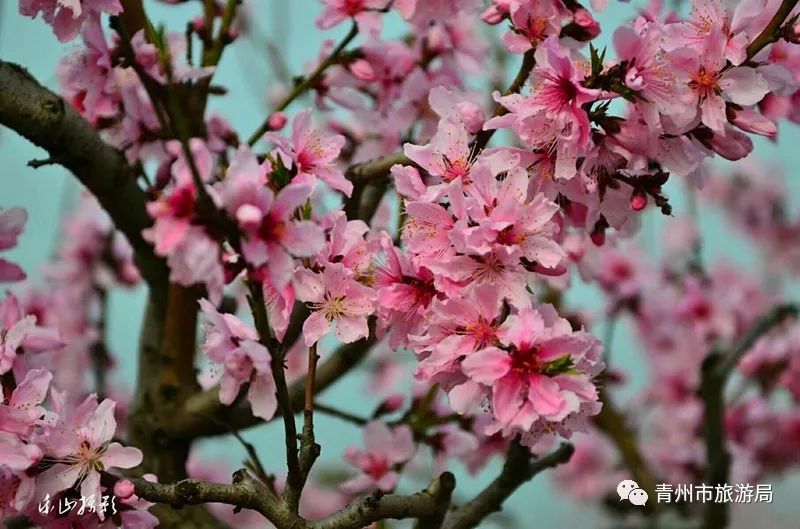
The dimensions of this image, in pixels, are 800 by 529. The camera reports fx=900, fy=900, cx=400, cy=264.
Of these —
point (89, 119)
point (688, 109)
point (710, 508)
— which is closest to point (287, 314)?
point (688, 109)

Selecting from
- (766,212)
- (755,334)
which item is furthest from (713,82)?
(766,212)

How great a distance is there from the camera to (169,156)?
59.7 inches

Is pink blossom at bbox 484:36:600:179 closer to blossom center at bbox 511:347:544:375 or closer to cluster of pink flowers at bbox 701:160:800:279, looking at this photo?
blossom center at bbox 511:347:544:375

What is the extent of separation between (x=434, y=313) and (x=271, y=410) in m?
0.22

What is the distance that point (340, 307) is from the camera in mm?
1055

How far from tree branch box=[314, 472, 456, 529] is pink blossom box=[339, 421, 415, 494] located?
0.98ft

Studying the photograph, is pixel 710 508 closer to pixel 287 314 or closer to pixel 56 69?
pixel 287 314

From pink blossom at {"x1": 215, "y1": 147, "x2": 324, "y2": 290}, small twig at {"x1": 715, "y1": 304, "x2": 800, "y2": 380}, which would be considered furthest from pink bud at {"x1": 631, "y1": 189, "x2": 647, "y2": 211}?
small twig at {"x1": 715, "y1": 304, "x2": 800, "y2": 380}

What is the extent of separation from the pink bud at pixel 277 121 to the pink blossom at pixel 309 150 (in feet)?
0.85

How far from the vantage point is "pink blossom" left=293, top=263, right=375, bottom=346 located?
3.38 ft

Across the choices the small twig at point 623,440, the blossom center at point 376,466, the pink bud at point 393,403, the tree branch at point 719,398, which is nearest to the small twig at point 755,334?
the tree branch at point 719,398

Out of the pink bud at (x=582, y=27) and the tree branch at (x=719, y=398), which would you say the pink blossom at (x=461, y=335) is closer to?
the pink bud at (x=582, y=27)

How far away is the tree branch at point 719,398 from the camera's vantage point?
7.19ft

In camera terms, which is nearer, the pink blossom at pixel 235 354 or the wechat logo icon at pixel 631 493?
the pink blossom at pixel 235 354
